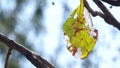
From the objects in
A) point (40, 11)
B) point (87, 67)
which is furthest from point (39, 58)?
point (40, 11)

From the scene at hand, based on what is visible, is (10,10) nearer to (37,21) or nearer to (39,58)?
(37,21)

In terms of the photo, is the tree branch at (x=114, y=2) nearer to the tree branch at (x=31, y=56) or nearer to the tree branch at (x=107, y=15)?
the tree branch at (x=107, y=15)

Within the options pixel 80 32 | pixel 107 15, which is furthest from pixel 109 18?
pixel 80 32

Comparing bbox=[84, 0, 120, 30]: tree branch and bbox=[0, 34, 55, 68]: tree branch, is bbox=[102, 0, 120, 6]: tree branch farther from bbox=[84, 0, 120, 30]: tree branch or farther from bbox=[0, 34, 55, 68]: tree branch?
bbox=[0, 34, 55, 68]: tree branch

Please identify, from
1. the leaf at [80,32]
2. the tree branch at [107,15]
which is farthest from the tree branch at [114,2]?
the leaf at [80,32]

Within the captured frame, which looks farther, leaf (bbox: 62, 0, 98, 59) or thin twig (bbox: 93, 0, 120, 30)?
leaf (bbox: 62, 0, 98, 59)

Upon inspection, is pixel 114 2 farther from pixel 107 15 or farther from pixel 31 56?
pixel 31 56

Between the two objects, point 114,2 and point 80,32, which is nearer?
point 114,2

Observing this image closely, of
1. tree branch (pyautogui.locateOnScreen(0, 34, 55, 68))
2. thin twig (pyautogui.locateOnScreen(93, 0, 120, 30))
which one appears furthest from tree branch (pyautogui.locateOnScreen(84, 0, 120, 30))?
tree branch (pyautogui.locateOnScreen(0, 34, 55, 68))
